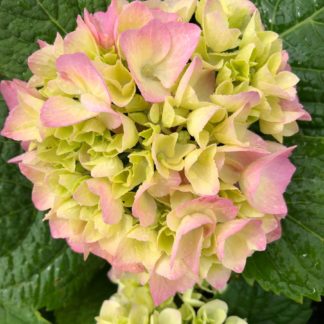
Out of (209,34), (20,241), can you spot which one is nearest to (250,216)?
(209,34)

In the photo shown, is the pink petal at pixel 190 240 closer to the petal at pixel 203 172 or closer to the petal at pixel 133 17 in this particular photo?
the petal at pixel 203 172

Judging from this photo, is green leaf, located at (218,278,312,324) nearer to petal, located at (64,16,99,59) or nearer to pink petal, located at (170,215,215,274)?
pink petal, located at (170,215,215,274)

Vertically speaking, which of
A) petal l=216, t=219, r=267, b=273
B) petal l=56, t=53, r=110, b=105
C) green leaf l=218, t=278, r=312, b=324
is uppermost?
petal l=56, t=53, r=110, b=105

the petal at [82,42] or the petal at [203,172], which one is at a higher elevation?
the petal at [82,42]

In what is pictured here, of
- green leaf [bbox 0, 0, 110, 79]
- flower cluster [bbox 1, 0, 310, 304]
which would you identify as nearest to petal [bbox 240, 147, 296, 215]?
flower cluster [bbox 1, 0, 310, 304]

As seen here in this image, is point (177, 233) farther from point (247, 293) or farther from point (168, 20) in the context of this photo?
point (247, 293)

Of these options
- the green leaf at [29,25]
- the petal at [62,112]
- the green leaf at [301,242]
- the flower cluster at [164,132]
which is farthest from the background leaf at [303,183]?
the petal at [62,112]
